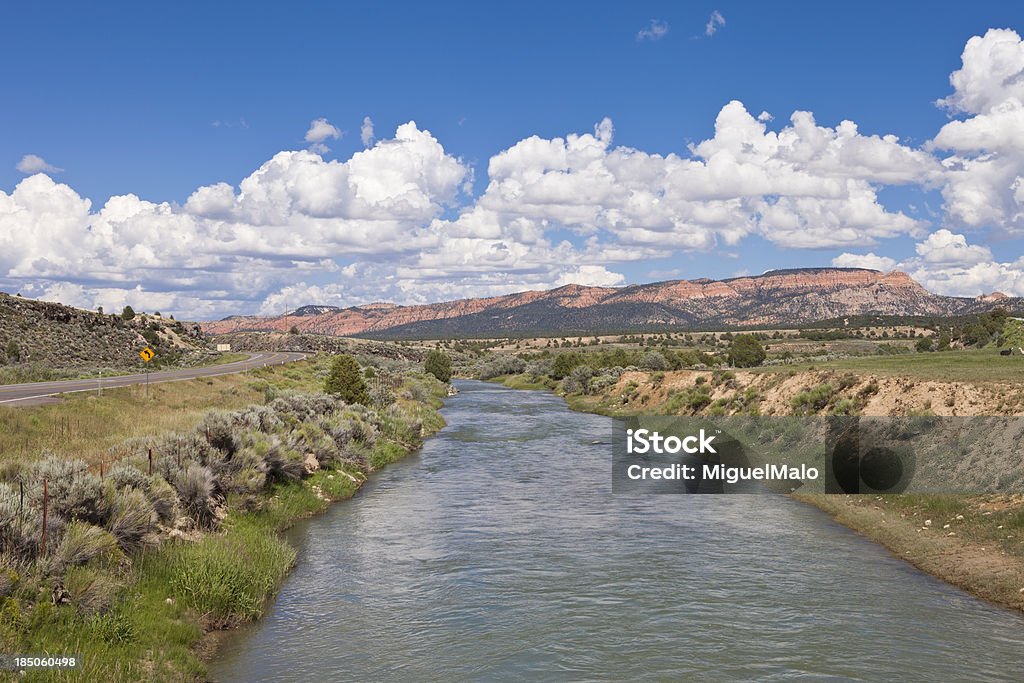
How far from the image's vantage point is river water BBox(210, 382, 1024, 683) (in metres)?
12.9

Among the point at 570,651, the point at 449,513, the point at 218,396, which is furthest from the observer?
the point at 218,396

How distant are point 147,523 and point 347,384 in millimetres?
31965

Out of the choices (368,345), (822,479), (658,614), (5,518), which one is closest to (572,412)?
(822,479)

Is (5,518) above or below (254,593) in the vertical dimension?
above

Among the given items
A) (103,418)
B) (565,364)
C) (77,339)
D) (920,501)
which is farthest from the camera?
(565,364)

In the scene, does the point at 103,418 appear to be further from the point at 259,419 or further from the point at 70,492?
the point at 70,492

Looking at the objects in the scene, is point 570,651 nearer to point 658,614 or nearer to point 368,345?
point 658,614

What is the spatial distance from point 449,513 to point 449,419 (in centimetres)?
3345

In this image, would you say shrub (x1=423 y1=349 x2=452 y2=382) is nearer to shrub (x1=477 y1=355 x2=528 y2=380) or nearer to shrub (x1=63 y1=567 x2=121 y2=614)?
shrub (x1=477 y1=355 x2=528 y2=380)

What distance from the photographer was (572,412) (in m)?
63.9


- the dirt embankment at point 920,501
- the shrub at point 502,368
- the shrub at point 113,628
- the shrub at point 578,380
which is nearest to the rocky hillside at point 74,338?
the shrub at point 578,380

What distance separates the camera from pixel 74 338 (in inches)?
3120

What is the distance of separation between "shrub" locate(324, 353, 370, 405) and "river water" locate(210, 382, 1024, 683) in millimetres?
21196

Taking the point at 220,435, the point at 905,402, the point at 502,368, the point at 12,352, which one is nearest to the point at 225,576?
the point at 220,435
